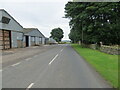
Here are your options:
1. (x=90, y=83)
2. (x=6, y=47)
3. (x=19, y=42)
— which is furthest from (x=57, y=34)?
(x=90, y=83)

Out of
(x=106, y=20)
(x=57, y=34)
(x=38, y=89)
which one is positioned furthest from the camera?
(x=57, y=34)

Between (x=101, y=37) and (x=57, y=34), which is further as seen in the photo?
(x=57, y=34)

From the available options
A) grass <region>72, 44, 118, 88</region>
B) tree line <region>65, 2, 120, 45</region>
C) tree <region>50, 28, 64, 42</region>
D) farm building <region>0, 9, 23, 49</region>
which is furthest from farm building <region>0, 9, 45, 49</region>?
tree <region>50, 28, 64, 42</region>

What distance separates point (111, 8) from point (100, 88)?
31.7 m

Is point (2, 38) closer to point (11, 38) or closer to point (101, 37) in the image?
point (11, 38)

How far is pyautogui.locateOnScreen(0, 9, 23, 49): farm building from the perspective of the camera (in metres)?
39.4

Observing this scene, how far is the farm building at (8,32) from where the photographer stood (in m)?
39.4

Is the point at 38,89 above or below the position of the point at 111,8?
below

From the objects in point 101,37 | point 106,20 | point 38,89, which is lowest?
point 38,89

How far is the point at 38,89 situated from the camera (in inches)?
273

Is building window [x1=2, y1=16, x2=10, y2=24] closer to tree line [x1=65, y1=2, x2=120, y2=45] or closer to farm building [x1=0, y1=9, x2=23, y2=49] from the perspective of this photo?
farm building [x1=0, y1=9, x2=23, y2=49]

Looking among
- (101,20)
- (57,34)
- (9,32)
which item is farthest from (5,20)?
(57,34)

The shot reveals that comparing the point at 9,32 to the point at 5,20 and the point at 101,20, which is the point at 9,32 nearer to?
the point at 5,20

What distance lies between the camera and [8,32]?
43.6 meters
